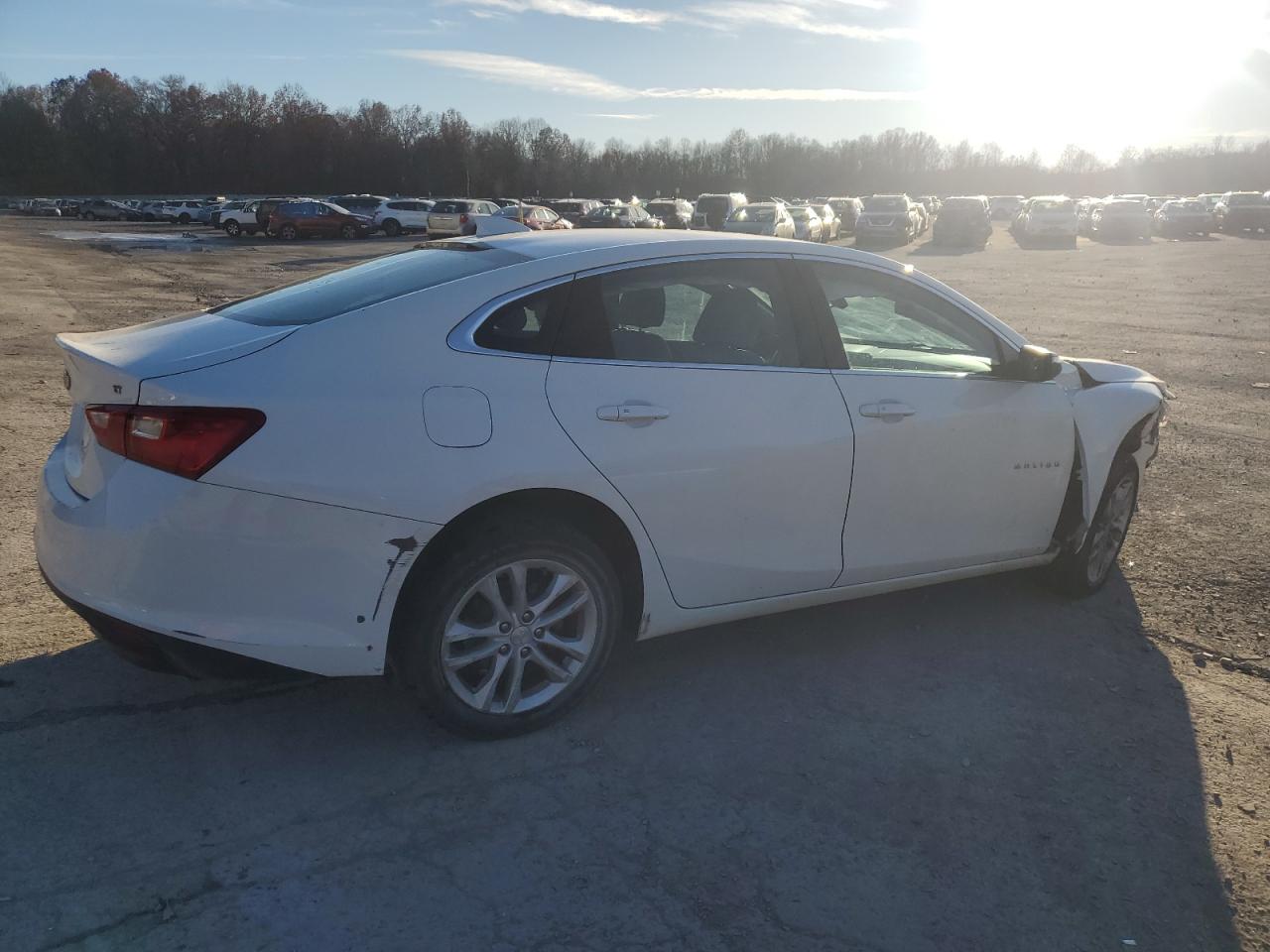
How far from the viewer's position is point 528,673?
345 cm

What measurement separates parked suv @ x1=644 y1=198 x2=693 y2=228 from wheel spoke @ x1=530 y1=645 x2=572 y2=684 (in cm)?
3545

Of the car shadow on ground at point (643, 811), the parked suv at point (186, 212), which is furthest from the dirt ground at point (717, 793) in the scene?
the parked suv at point (186, 212)

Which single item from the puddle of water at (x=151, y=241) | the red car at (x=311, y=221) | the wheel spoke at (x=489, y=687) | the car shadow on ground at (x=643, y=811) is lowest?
the car shadow on ground at (x=643, y=811)

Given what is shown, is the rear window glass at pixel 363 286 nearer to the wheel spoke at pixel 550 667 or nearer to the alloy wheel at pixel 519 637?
the alloy wheel at pixel 519 637

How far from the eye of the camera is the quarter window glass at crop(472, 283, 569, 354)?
3.26 metres

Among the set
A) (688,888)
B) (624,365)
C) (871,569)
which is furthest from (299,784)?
(871,569)

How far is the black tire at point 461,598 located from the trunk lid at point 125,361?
0.90m

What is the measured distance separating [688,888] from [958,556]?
212 cm

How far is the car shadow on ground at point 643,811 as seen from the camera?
2586 millimetres

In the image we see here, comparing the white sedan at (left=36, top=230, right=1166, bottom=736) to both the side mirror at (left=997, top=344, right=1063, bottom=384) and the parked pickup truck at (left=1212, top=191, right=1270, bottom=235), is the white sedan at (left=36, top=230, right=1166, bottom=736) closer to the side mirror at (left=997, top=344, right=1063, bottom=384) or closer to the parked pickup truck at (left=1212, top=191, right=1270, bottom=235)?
the side mirror at (left=997, top=344, right=1063, bottom=384)

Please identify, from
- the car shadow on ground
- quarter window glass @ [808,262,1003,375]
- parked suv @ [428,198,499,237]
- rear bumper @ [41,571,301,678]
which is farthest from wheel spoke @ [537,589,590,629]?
parked suv @ [428,198,499,237]

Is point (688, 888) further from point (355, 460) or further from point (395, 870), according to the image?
point (355, 460)

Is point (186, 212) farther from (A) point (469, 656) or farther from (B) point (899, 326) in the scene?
(A) point (469, 656)

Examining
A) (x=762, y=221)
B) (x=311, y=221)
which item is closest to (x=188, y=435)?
(x=762, y=221)
